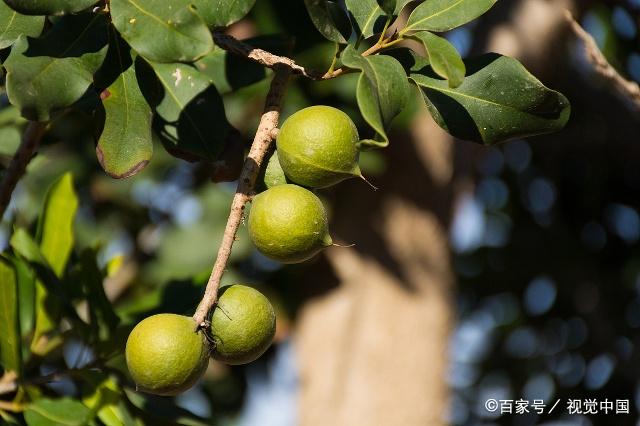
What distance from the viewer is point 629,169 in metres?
3.79

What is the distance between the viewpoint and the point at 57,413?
1.39m

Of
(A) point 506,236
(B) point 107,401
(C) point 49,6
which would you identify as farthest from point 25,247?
(A) point 506,236

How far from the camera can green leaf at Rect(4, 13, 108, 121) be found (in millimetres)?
994

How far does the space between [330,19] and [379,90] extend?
0.53ft

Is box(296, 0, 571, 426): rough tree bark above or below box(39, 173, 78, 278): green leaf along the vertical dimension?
below

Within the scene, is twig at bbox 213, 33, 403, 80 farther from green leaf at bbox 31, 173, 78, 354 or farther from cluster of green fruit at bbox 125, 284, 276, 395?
green leaf at bbox 31, 173, 78, 354

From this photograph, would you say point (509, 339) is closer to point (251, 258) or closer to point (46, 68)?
point (251, 258)

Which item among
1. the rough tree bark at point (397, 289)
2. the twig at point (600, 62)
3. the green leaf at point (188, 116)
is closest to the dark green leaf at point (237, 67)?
the green leaf at point (188, 116)

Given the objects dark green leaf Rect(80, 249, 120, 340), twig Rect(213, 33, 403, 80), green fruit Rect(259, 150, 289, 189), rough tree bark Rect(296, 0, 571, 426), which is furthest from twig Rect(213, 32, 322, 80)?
rough tree bark Rect(296, 0, 571, 426)

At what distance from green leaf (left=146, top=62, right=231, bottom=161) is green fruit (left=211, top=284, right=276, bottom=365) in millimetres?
247

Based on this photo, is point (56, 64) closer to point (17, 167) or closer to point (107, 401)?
point (17, 167)

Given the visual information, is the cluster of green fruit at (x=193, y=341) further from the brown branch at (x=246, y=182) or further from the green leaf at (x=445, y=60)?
the green leaf at (x=445, y=60)

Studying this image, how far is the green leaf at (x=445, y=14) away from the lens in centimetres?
108

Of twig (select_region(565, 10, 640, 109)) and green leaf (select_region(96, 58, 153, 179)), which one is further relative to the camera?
twig (select_region(565, 10, 640, 109))
